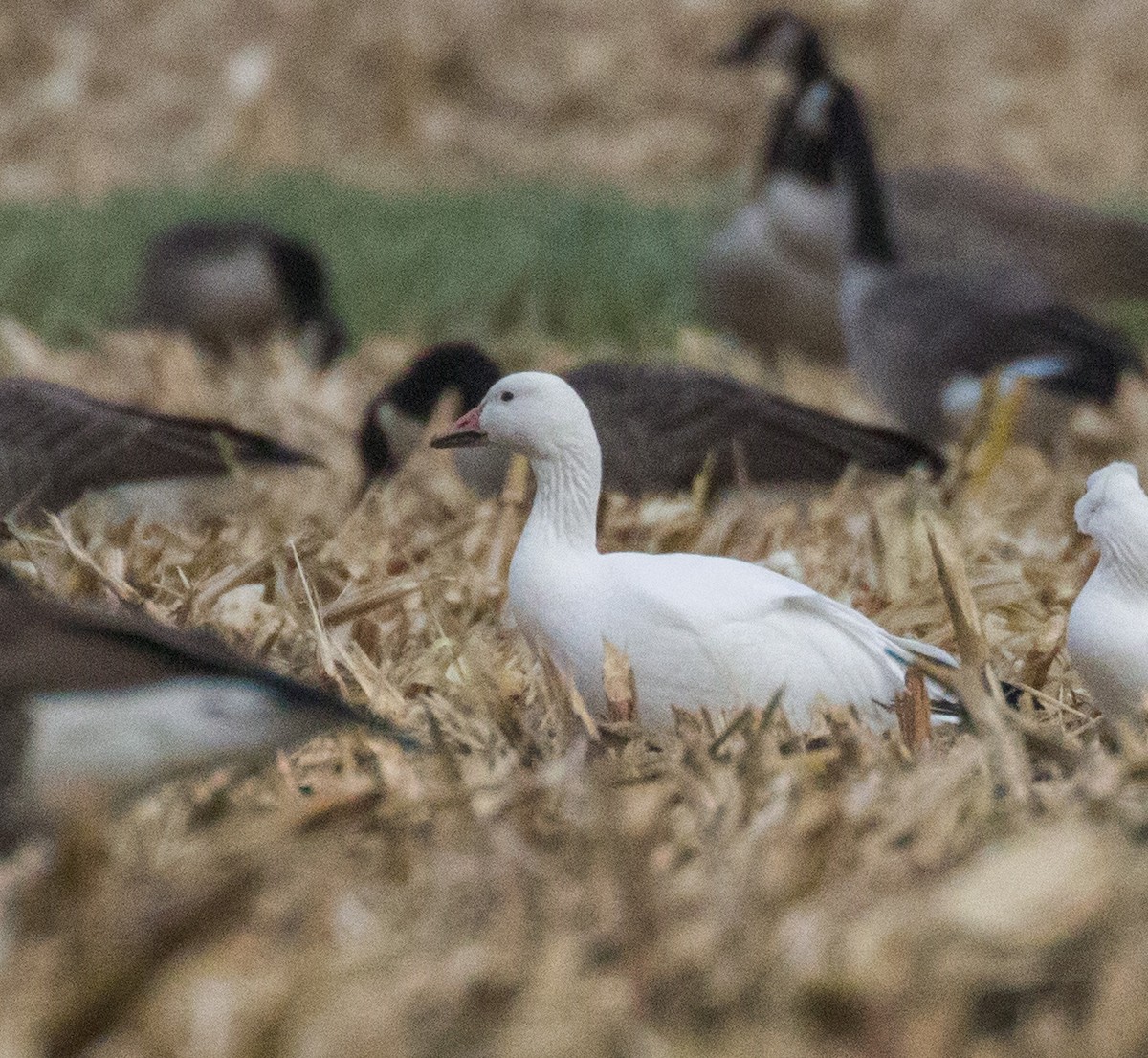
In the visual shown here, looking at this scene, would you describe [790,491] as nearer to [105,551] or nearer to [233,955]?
[105,551]

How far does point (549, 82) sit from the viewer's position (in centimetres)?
1473

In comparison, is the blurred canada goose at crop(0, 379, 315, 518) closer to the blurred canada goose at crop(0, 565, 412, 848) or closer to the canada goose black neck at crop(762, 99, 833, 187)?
the blurred canada goose at crop(0, 565, 412, 848)

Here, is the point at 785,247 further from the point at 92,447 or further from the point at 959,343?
the point at 92,447

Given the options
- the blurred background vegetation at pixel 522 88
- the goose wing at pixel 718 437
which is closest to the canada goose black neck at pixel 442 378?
the goose wing at pixel 718 437

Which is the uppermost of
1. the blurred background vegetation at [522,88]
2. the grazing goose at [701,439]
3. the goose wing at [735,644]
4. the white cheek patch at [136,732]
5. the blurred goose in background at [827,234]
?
the white cheek patch at [136,732]

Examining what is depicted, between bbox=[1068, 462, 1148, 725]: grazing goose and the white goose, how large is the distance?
0.62 ft

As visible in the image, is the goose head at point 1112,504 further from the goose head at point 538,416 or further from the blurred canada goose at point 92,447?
the blurred canada goose at point 92,447

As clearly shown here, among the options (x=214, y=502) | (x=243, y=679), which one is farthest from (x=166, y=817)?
(x=214, y=502)

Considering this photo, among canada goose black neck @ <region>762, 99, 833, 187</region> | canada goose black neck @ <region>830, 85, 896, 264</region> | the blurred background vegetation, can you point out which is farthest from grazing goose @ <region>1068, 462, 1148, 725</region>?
the blurred background vegetation

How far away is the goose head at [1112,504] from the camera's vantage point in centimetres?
212

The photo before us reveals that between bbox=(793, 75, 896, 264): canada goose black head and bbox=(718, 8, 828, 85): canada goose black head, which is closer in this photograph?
bbox=(793, 75, 896, 264): canada goose black head

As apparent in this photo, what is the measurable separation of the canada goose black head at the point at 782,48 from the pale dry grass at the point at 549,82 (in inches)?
296

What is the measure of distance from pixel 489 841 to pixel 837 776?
0.37 m

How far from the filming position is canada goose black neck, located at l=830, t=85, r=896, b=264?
16.9 ft
